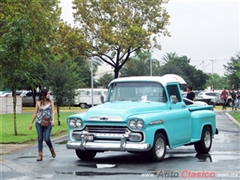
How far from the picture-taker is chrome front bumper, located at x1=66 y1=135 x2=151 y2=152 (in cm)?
1211

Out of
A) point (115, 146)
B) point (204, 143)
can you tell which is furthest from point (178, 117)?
point (115, 146)

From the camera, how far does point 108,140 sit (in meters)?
12.5

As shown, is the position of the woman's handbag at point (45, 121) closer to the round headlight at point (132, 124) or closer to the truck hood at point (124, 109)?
the truck hood at point (124, 109)

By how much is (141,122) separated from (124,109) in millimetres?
653

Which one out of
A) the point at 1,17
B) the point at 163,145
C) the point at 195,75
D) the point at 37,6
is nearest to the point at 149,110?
the point at 163,145

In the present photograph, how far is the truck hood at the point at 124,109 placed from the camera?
12609 mm

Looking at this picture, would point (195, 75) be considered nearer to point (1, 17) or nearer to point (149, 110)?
point (1, 17)

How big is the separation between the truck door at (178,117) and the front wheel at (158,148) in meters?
0.58

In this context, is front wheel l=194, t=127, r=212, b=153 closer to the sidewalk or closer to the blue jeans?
the blue jeans

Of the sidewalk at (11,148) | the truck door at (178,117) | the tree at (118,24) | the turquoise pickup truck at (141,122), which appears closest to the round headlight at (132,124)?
the turquoise pickup truck at (141,122)

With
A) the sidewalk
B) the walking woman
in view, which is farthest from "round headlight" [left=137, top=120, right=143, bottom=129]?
the sidewalk

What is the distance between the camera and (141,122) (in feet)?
40.3

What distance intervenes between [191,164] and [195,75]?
276 feet

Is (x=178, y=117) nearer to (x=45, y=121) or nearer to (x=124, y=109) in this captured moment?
(x=124, y=109)
